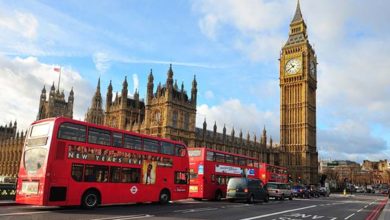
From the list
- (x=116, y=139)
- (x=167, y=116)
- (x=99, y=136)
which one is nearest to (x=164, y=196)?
(x=116, y=139)

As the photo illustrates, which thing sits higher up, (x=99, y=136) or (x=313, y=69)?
(x=313, y=69)

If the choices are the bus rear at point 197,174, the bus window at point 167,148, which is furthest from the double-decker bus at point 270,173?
the bus window at point 167,148

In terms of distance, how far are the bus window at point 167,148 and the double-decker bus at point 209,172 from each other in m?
6.22

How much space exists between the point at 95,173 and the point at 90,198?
4.25 ft

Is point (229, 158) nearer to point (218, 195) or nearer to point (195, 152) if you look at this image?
point (218, 195)

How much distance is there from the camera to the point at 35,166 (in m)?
18.7

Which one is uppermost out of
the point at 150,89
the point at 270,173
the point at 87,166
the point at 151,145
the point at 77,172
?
the point at 150,89

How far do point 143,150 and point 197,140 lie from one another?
56120mm

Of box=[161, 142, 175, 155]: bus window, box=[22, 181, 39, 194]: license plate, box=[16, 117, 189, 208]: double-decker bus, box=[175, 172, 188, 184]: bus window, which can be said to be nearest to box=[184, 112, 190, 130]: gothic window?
box=[175, 172, 188, 184]: bus window

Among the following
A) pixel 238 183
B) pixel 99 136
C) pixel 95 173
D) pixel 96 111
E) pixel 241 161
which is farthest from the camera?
pixel 96 111

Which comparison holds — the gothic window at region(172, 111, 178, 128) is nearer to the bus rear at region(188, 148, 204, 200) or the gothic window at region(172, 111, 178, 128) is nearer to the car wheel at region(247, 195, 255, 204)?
the bus rear at region(188, 148, 204, 200)

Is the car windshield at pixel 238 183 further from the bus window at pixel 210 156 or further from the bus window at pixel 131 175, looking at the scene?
the bus window at pixel 131 175

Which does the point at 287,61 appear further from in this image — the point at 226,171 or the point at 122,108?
the point at 226,171

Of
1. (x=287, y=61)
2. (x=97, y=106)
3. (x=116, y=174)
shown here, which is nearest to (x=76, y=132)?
(x=116, y=174)
